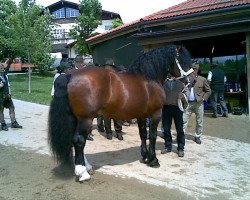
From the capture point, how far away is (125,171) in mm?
5387

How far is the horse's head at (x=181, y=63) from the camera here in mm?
5746

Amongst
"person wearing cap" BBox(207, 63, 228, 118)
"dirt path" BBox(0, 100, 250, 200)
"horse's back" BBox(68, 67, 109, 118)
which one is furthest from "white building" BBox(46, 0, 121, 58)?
"horse's back" BBox(68, 67, 109, 118)

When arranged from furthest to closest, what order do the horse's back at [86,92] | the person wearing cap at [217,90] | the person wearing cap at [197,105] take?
the person wearing cap at [217,90] → the person wearing cap at [197,105] → the horse's back at [86,92]

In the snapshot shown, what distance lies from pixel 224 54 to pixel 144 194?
10445mm

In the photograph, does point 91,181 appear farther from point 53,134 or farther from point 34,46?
point 34,46

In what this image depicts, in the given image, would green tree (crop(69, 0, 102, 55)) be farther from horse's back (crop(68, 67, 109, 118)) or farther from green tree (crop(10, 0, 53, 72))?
horse's back (crop(68, 67, 109, 118))

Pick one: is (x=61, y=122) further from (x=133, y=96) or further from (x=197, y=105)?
(x=197, y=105)

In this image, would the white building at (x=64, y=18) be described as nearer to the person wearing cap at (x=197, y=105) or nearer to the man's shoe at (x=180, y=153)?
the person wearing cap at (x=197, y=105)

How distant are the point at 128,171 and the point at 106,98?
1.32m

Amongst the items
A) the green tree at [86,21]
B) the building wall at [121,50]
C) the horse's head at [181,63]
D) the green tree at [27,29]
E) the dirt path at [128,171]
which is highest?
the green tree at [86,21]

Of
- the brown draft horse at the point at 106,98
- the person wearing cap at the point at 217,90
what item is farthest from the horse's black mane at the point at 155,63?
the person wearing cap at the point at 217,90

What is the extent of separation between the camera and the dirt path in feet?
14.7

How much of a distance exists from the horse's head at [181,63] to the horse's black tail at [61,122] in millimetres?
2003

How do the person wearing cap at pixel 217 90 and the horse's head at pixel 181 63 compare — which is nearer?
the horse's head at pixel 181 63
